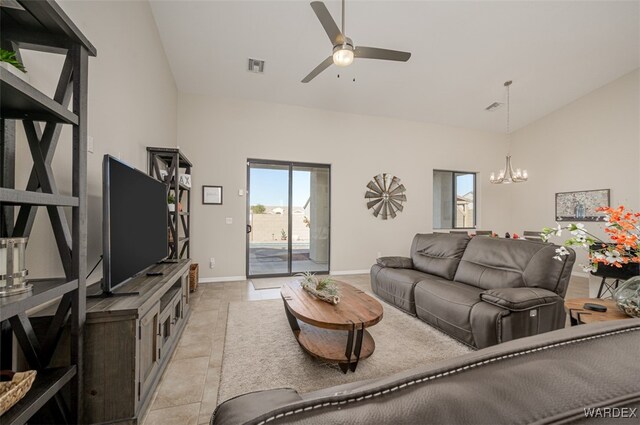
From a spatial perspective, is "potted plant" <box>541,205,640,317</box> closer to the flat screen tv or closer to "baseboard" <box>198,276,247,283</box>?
the flat screen tv

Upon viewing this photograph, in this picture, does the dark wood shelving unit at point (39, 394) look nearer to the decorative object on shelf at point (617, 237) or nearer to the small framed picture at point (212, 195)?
the decorative object on shelf at point (617, 237)

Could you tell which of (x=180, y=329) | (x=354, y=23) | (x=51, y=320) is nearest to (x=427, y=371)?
(x=51, y=320)

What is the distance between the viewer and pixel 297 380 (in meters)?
2.04

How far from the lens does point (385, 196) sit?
6004 mm

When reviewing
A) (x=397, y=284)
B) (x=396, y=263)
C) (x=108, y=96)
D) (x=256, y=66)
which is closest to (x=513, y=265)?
(x=397, y=284)

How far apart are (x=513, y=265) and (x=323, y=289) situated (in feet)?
6.35

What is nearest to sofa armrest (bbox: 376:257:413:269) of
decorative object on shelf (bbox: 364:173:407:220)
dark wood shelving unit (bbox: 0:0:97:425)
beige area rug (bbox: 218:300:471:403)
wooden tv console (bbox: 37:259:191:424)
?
beige area rug (bbox: 218:300:471:403)

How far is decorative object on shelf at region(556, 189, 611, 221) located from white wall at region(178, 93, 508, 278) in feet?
4.05

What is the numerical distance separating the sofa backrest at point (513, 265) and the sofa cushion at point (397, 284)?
55cm

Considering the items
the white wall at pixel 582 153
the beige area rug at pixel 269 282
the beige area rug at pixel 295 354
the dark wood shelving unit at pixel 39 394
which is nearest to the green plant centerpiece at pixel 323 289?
the beige area rug at pixel 295 354

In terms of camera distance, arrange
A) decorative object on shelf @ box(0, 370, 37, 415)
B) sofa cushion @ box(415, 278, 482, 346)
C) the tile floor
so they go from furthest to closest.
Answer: sofa cushion @ box(415, 278, 482, 346)
the tile floor
decorative object on shelf @ box(0, 370, 37, 415)

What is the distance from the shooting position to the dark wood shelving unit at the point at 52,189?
1233 millimetres

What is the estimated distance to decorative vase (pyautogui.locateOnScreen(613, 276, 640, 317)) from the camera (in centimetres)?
175

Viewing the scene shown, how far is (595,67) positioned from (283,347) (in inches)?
269
